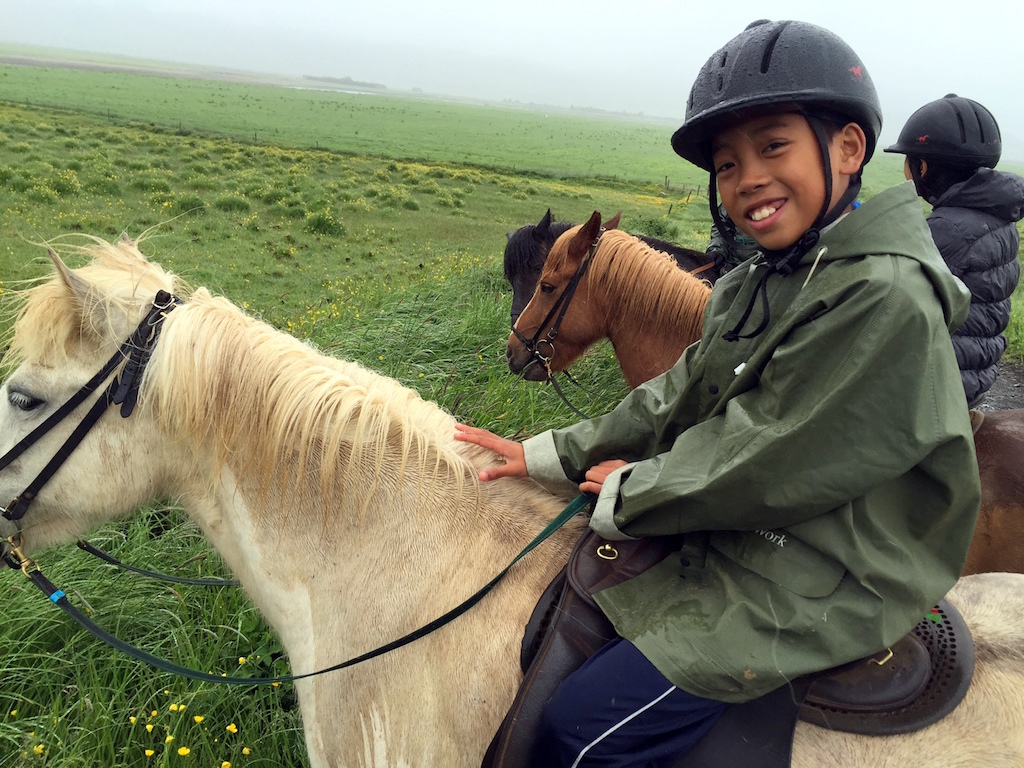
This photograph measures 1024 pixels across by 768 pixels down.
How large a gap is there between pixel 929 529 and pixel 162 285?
7.48 feet

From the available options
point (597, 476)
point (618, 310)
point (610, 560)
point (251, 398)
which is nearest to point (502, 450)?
point (597, 476)

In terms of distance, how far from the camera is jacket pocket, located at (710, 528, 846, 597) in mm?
1333

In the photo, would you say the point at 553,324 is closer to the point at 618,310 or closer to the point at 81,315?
→ the point at 618,310

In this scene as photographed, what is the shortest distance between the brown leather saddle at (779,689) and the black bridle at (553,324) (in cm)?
303

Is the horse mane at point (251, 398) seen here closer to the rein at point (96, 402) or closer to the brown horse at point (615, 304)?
the rein at point (96, 402)

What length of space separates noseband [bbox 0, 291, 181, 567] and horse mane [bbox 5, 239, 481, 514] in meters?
Result: 0.04

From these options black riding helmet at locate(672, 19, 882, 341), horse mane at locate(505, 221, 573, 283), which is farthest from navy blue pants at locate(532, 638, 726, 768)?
horse mane at locate(505, 221, 573, 283)

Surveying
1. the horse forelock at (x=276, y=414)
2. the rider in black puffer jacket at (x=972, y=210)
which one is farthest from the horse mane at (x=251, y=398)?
the rider in black puffer jacket at (x=972, y=210)

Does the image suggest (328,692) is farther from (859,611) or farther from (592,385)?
(592,385)

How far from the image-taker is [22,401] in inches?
66.3

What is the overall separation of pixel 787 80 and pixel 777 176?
27 centimetres

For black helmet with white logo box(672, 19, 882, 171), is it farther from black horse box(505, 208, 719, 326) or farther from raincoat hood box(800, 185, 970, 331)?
black horse box(505, 208, 719, 326)

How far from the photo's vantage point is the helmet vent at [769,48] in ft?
5.23

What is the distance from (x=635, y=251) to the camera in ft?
14.0
